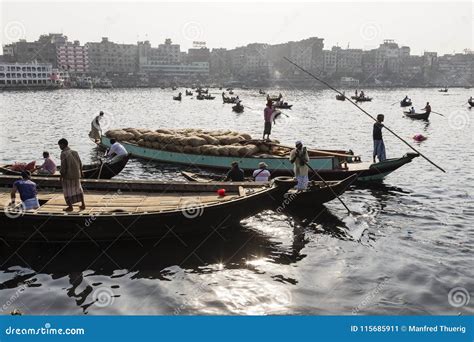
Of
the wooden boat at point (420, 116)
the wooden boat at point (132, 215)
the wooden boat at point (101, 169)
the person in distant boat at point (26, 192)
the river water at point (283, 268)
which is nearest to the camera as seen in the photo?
the river water at point (283, 268)

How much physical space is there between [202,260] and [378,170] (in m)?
11.1

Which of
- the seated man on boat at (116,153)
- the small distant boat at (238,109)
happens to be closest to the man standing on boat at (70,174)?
the seated man on boat at (116,153)

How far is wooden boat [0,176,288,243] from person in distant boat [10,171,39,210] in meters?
0.31

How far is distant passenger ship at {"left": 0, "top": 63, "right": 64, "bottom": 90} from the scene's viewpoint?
5910 inches

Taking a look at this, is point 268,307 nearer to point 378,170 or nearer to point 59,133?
point 378,170

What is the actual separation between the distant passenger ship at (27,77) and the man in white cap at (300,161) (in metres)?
155

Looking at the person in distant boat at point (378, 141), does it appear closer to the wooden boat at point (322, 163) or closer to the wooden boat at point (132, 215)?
the wooden boat at point (322, 163)

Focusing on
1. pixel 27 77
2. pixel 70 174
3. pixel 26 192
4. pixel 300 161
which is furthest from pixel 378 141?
pixel 27 77

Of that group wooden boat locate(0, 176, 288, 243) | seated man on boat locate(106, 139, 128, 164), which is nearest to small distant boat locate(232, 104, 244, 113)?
seated man on boat locate(106, 139, 128, 164)

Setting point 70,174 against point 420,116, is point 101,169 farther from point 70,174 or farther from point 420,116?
point 420,116

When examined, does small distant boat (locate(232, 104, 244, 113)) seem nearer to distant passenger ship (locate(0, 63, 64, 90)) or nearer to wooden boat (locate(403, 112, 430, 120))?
wooden boat (locate(403, 112, 430, 120))

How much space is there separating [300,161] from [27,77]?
165244 millimetres

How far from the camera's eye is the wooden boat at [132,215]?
12.0m

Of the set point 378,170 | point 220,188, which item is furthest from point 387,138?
point 220,188
